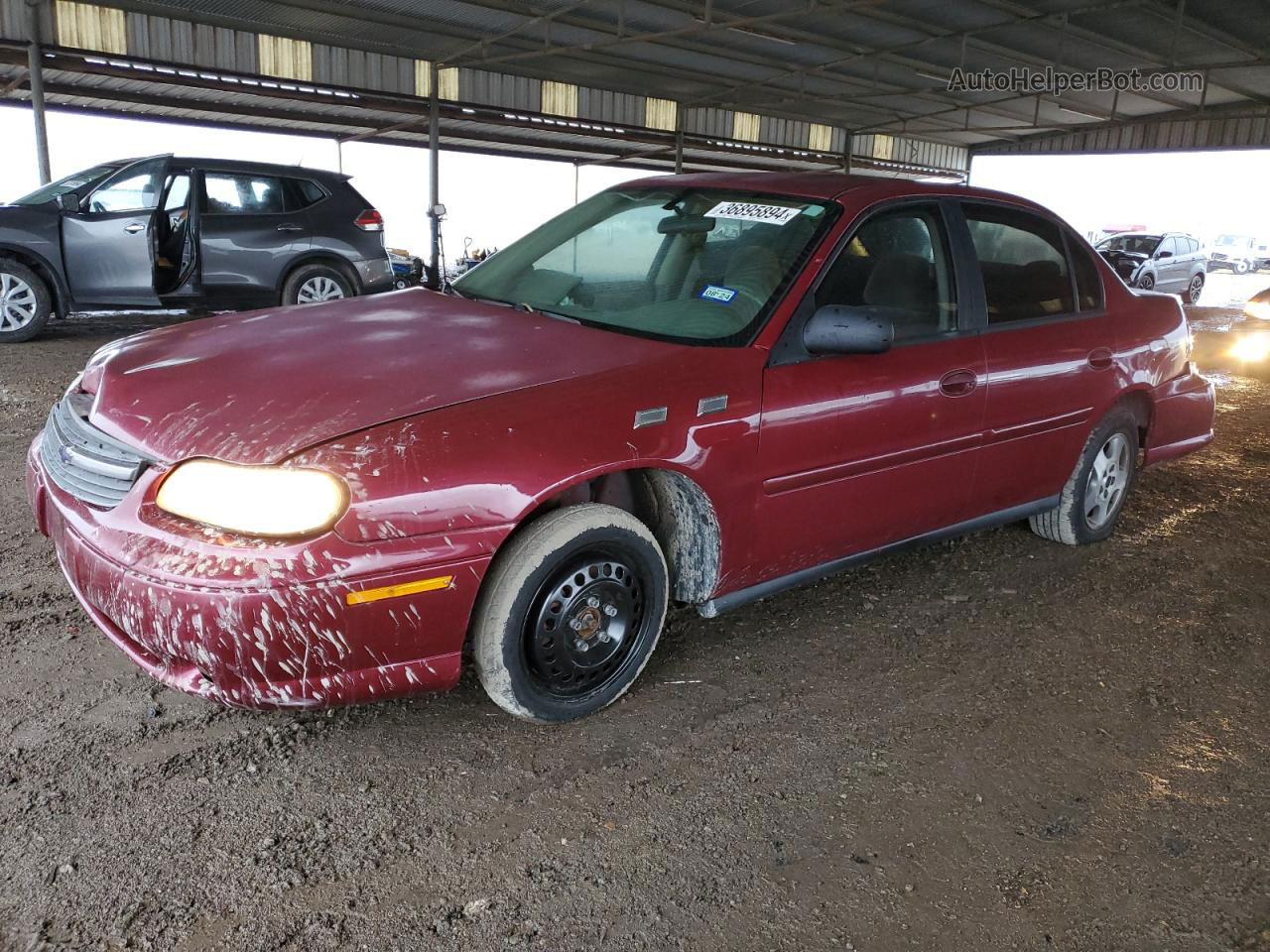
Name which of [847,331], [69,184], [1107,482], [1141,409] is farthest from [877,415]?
[69,184]

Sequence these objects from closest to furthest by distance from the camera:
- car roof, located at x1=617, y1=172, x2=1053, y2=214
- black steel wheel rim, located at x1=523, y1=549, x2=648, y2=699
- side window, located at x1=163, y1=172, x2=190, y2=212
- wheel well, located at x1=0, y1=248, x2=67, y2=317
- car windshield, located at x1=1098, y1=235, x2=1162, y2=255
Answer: black steel wheel rim, located at x1=523, y1=549, x2=648, y2=699 < car roof, located at x1=617, y1=172, x2=1053, y2=214 < wheel well, located at x1=0, y1=248, x2=67, y2=317 < side window, located at x1=163, y1=172, x2=190, y2=212 < car windshield, located at x1=1098, y1=235, x2=1162, y2=255

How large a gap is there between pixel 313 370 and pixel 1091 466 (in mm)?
3231

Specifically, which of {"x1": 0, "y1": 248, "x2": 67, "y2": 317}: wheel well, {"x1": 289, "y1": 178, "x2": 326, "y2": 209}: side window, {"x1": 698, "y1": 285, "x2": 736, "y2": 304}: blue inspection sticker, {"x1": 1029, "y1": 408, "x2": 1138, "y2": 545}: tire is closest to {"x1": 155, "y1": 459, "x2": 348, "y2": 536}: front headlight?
{"x1": 698, "y1": 285, "x2": 736, "y2": 304}: blue inspection sticker

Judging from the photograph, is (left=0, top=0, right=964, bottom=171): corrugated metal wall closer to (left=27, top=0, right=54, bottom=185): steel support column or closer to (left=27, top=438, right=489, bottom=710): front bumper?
(left=27, top=0, right=54, bottom=185): steel support column

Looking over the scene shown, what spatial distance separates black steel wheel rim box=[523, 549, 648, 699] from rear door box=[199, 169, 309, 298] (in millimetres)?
7360

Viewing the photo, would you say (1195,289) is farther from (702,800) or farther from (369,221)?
(702,800)

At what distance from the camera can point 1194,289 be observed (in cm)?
2080

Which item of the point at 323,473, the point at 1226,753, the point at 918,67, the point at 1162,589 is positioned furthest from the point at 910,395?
the point at 918,67

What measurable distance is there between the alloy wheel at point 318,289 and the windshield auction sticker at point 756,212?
6.75 metres

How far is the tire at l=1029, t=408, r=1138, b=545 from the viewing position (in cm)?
402

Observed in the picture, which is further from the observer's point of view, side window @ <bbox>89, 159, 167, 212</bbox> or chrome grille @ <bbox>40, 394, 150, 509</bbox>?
side window @ <bbox>89, 159, 167, 212</bbox>

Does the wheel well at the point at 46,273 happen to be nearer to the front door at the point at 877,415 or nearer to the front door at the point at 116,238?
the front door at the point at 116,238

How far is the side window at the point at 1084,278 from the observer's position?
3865 mm

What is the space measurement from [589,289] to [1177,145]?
2709cm
